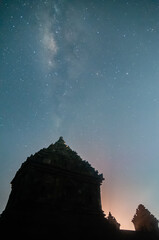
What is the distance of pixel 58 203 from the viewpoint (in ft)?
52.1

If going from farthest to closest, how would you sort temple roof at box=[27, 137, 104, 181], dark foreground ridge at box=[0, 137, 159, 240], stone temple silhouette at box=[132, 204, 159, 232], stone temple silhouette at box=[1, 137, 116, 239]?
stone temple silhouette at box=[132, 204, 159, 232]
temple roof at box=[27, 137, 104, 181]
stone temple silhouette at box=[1, 137, 116, 239]
dark foreground ridge at box=[0, 137, 159, 240]

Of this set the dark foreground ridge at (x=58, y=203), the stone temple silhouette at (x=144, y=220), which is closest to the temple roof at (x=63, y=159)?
the dark foreground ridge at (x=58, y=203)

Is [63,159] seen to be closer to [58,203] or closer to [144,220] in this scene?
[58,203]

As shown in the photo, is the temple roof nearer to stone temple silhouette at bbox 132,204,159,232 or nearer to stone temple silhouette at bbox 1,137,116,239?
stone temple silhouette at bbox 1,137,116,239

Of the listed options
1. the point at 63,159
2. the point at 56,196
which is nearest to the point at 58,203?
the point at 56,196

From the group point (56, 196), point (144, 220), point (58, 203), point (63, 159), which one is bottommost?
point (144, 220)

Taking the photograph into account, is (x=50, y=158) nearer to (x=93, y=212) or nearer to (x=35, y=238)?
(x=93, y=212)

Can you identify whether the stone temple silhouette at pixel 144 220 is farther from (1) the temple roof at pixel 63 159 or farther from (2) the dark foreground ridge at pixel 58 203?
(1) the temple roof at pixel 63 159

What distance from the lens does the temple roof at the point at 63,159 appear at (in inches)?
709

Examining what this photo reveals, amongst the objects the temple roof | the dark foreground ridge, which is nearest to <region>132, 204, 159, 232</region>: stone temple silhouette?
the dark foreground ridge

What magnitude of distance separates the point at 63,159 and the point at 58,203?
16.3 ft

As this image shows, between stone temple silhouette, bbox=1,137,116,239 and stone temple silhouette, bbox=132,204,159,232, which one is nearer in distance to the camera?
stone temple silhouette, bbox=1,137,116,239

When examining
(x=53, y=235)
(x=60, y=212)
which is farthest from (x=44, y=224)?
(x=60, y=212)

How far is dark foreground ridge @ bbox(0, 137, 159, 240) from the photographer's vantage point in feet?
37.6
